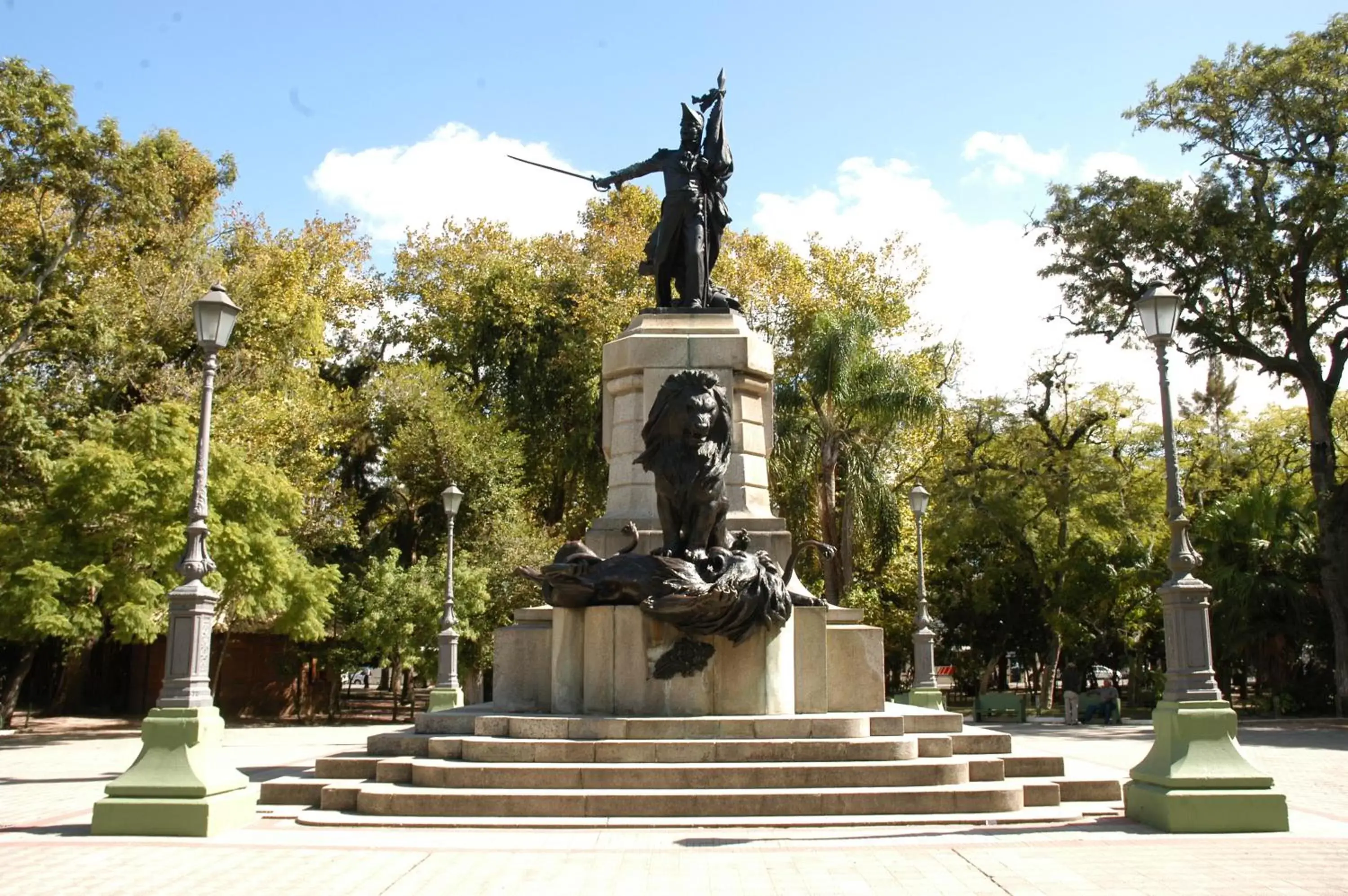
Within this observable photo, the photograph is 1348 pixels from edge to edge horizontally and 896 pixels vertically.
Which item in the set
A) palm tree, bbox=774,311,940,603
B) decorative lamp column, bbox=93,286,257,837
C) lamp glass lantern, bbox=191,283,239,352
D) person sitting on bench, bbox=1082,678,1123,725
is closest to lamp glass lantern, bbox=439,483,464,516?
palm tree, bbox=774,311,940,603

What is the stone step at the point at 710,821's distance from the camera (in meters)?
9.43

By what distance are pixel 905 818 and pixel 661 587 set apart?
320 centimetres

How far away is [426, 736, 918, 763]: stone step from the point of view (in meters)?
10.4

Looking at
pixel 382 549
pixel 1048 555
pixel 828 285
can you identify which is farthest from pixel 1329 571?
pixel 382 549

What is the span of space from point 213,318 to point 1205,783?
9848 mm

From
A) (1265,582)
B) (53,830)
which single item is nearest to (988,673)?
(1265,582)

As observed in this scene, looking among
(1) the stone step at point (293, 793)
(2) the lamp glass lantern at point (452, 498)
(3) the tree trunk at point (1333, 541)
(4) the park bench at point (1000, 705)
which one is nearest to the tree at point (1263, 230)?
(3) the tree trunk at point (1333, 541)

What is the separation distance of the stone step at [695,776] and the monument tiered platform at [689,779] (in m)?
0.01

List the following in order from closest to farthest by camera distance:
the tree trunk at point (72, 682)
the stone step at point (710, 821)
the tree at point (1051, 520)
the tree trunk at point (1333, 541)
Answer: the stone step at point (710, 821) < the tree trunk at point (1333, 541) < the tree trunk at point (72, 682) < the tree at point (1051, 520)

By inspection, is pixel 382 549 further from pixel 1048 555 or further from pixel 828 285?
pixel 1048 555

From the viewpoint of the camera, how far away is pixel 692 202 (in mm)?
14727

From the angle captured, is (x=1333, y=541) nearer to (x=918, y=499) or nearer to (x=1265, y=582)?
(x=1265, y=582)

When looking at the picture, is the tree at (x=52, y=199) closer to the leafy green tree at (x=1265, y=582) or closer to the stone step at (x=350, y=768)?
the stone step at (x=350, y=768)

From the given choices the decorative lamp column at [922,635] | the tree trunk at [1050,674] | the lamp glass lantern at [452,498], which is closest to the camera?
the lamp glass lantern at [452,498]
